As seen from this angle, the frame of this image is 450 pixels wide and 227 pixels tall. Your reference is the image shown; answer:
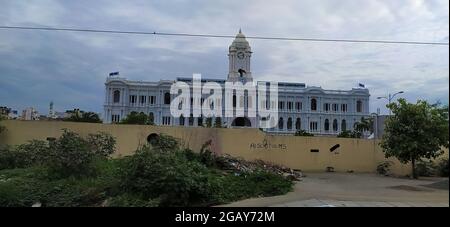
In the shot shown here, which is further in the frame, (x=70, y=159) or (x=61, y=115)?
(x=61, y=115)

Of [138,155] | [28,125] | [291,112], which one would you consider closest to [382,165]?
[138,155]

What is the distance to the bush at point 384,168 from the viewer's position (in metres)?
21.4

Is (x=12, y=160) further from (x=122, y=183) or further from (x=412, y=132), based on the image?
(x=412, y=132)

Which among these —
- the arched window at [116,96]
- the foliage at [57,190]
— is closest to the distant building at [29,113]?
the foliage at [57,190]

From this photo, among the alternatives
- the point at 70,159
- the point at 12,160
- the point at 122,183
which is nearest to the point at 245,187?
the point at 122,183

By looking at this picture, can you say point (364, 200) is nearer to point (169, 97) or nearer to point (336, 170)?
point (336, 170)

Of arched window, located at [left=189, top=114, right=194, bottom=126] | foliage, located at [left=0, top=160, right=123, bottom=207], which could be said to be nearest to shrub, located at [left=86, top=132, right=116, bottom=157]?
foliage, located at [left=0, top=160, right=123, bottom=207]

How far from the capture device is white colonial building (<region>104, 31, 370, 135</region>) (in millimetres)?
80875

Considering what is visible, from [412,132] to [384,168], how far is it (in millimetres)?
3393

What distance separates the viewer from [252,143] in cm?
2102

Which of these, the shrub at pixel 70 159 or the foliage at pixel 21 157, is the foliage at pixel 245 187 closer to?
the shrub at pixel 70 159

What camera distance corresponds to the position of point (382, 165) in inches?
855

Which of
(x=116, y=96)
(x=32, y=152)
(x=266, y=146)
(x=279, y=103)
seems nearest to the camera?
(x=32, y=152)
